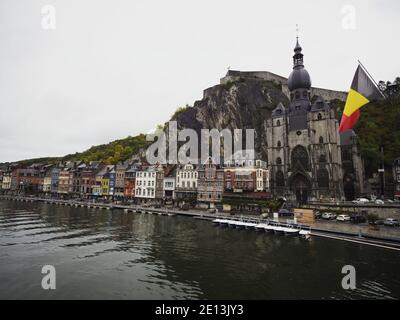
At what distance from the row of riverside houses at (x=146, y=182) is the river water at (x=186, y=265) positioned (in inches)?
965

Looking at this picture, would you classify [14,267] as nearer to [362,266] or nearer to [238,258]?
[238,258]

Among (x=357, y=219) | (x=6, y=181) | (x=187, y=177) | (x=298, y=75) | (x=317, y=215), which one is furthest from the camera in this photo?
(x=6, y=181)

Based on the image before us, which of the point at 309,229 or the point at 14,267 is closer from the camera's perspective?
the point at 14,267

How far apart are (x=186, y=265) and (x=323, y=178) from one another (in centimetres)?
4896

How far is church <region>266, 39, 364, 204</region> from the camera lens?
194 ft

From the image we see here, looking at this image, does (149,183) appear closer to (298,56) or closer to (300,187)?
(300,187)

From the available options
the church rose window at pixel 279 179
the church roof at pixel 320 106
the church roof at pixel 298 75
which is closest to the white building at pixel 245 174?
the church rose window at pixel 279 179

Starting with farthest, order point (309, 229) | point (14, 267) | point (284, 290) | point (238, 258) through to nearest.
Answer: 1. point (309, 229)
2. point (238, 258)
3. point (14, 267)
4. point (284, 290)

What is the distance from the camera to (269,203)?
51.2 m

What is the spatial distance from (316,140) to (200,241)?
4527cm

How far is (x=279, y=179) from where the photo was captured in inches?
2542

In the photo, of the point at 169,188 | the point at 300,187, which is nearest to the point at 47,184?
the point at 169,188

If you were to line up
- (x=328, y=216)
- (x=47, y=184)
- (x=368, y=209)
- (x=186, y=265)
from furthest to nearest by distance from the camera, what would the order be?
1. (x=47, y=184)
2. (x=368, y=209)
3. (x=328, y=216)
4. (x=186, y=265)

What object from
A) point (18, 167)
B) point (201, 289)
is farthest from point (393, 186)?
point (18, 167)
